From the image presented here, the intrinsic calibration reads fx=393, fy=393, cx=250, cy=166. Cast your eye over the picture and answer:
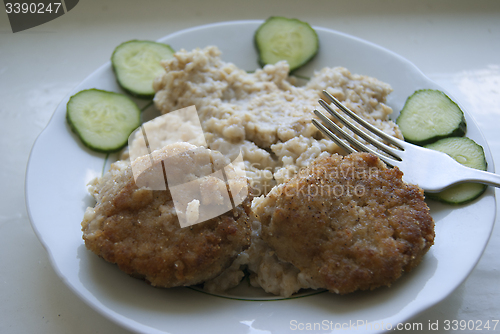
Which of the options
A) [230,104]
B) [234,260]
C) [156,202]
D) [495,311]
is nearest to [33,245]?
[156,202]

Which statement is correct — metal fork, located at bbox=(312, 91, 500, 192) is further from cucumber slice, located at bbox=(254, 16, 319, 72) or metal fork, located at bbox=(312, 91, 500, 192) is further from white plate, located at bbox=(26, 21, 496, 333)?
cucumber slice, located at bbox=(254, 16, 319, 72)

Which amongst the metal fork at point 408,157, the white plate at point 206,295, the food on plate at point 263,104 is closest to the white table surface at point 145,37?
the white plate at point 206,295

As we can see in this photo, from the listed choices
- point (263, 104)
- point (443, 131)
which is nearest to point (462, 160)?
point (443, 131)

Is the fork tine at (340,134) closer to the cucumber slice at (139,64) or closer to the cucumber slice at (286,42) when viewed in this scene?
the cucumber slice at (286,42)

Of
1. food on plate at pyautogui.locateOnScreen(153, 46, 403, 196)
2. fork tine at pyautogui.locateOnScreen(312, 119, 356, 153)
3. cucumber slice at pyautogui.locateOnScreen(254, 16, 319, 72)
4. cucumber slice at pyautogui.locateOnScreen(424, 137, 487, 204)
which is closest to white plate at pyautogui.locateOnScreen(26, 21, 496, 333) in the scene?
cucumber slice at pyautogui.locateOnScreen(424, 137, 487, 204)

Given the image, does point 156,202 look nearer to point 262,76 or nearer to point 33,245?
point 33,245

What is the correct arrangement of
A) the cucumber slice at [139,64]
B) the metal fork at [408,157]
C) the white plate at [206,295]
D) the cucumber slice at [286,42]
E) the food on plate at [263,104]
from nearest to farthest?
the white plate at [206,295] → the metal fork at [408,157] → the food on plate at [263,104] → the cucumber slice at [139,64] → the cucumber slice at [286,42]

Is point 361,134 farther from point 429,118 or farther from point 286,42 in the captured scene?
point 286,42
